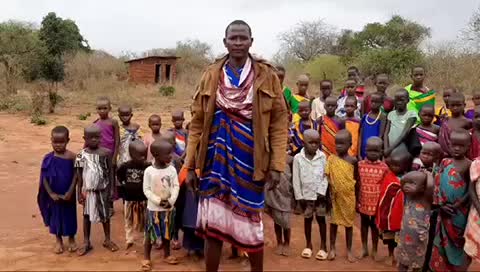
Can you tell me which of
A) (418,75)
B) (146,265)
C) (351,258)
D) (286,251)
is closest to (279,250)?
(286,251)

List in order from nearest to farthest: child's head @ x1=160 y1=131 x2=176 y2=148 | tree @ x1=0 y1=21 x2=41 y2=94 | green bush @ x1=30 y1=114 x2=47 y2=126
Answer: child's head @ x1=160 y1=131 x2=176 y2=148 < green bush @ x1=30 y1=114 x2=47 y2=126 < tree @ x1=0 y1=21 x2=41 y2=94

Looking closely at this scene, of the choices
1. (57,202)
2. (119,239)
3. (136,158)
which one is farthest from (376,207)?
(57,202)

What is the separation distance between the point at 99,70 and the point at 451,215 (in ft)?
100

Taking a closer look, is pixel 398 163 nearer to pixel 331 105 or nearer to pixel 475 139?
pixel 475 139

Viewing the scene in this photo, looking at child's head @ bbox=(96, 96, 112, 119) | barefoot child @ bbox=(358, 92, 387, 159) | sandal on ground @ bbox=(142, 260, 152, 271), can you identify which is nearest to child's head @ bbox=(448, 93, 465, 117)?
barefoot child @ bbox=(358, 92, 387, 159)

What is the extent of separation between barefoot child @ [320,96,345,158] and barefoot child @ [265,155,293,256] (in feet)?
2.79

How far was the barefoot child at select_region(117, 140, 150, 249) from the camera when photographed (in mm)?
4457

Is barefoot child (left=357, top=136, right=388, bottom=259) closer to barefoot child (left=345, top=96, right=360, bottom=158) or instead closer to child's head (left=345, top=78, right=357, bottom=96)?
barefoot child (left=345, top=96, right=360, bottom=158)

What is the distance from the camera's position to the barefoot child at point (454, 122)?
15.2 ft

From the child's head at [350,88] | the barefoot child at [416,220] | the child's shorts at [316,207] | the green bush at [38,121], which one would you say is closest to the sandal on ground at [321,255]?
the child's shorts at [316,207]

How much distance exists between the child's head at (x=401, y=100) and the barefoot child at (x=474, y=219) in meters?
1.55

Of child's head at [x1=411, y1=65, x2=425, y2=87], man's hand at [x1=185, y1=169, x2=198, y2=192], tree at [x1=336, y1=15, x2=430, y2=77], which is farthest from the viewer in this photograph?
tree at [x1=336, y1=15, x2=430, y2=77]

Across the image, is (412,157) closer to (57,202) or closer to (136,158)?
(136,158)

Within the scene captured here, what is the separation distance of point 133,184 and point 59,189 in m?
0.66
